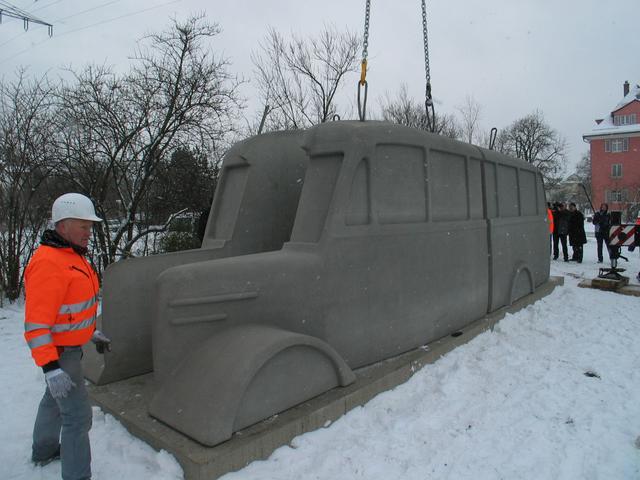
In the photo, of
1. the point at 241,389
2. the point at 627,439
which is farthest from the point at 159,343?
the point at 627,439

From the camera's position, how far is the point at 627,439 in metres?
3.72

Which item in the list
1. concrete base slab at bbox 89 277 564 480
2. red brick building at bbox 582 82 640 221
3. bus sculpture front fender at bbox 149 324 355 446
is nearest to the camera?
concrete base slab at bbox 89 277 564 480

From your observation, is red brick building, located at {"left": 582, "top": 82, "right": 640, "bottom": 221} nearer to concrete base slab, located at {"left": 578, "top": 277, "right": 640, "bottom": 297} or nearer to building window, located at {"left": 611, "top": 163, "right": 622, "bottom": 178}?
building window, located at {"left": 611, "top": 163, "right": 622, "bottom": 178}

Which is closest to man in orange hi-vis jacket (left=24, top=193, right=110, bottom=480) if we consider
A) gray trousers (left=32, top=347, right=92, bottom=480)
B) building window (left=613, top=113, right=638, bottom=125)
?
gray trousers (left=32, top=347, right=92, bottom=480)

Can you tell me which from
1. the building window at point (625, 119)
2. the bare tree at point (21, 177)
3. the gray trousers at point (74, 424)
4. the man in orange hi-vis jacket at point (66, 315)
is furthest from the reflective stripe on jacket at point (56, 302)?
the building window at point (625, 119)

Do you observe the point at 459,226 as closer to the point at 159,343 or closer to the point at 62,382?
the point at 159,343

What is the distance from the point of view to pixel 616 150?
49.8m

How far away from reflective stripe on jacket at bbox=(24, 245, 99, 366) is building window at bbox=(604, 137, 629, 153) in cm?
5797

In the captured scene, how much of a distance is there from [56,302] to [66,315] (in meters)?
0.13

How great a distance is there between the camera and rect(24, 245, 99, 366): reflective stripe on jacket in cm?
260

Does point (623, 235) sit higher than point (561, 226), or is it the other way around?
point (561, 226)

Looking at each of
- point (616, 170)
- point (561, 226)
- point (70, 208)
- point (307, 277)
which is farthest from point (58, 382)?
point (616, 170)

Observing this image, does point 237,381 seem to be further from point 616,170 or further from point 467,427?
point 616,170

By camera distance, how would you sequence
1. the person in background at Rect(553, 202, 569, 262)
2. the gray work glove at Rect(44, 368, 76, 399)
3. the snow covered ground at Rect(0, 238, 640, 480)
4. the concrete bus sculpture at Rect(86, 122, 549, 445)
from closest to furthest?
1. the gray work glove at Rect(44, 368, 76, 399)
2. the snow covered ground at Rect(0, 238, 640, 480)
3. the concrete bus sculpture at Rect(86, 122, 549, 445)
4. the person in background at Rect(553, 202, 569, 262)
